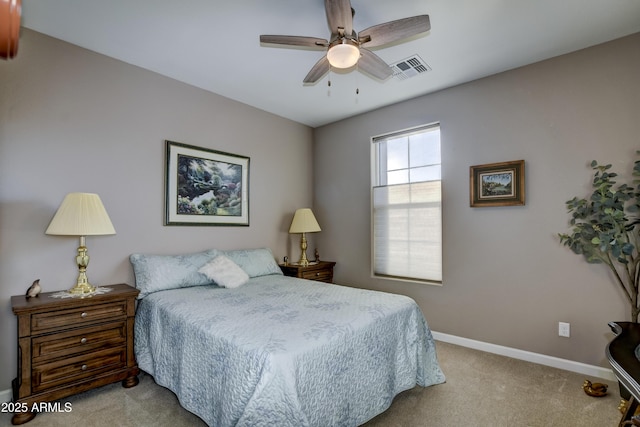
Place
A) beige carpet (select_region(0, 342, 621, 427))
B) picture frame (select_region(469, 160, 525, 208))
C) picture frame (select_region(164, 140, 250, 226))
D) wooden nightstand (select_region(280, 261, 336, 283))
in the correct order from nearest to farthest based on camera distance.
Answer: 1. beige carpet (select_region(0, 342, 621, 427))
2. picture frame (select_region(469, 160, 525, 208))
3. picture frame (select_region(164, 140, 250, 226))
4. wooden nightstand (select_region(280, 261, 336, 283))

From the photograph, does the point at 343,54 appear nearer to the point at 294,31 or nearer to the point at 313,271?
the point at 294,31

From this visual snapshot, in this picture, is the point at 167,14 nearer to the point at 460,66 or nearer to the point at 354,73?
the point at 354,73

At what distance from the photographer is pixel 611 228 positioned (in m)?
2.28

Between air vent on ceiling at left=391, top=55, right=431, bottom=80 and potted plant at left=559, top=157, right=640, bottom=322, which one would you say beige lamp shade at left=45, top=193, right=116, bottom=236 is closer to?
air vent on ceiling at left=391, top=55, right=431, bottom=80

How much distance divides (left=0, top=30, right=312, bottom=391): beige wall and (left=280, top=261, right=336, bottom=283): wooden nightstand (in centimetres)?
70

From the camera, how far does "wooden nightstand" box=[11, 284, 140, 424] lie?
1984 millimetres

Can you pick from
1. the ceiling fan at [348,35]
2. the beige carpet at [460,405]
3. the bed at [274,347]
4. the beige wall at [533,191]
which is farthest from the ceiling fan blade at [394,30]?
the beige carpet at [460,405]

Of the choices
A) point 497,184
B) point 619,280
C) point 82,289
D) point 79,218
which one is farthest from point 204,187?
point 619,280

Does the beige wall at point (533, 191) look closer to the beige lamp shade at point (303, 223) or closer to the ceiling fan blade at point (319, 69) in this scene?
the beige lamp shade at point (303, 223)

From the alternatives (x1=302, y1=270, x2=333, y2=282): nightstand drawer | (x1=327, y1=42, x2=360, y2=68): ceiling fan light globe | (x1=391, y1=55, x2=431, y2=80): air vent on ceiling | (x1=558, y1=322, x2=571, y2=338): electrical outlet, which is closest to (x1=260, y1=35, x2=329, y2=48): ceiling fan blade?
(x1=327, y1=42, x2=360, y2=68): ceiling fan light globe

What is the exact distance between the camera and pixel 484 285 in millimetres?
3082

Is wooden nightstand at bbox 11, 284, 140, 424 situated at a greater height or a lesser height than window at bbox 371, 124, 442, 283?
lesser

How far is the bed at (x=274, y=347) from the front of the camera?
1.47 metres

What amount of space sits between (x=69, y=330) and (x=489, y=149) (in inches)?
150
